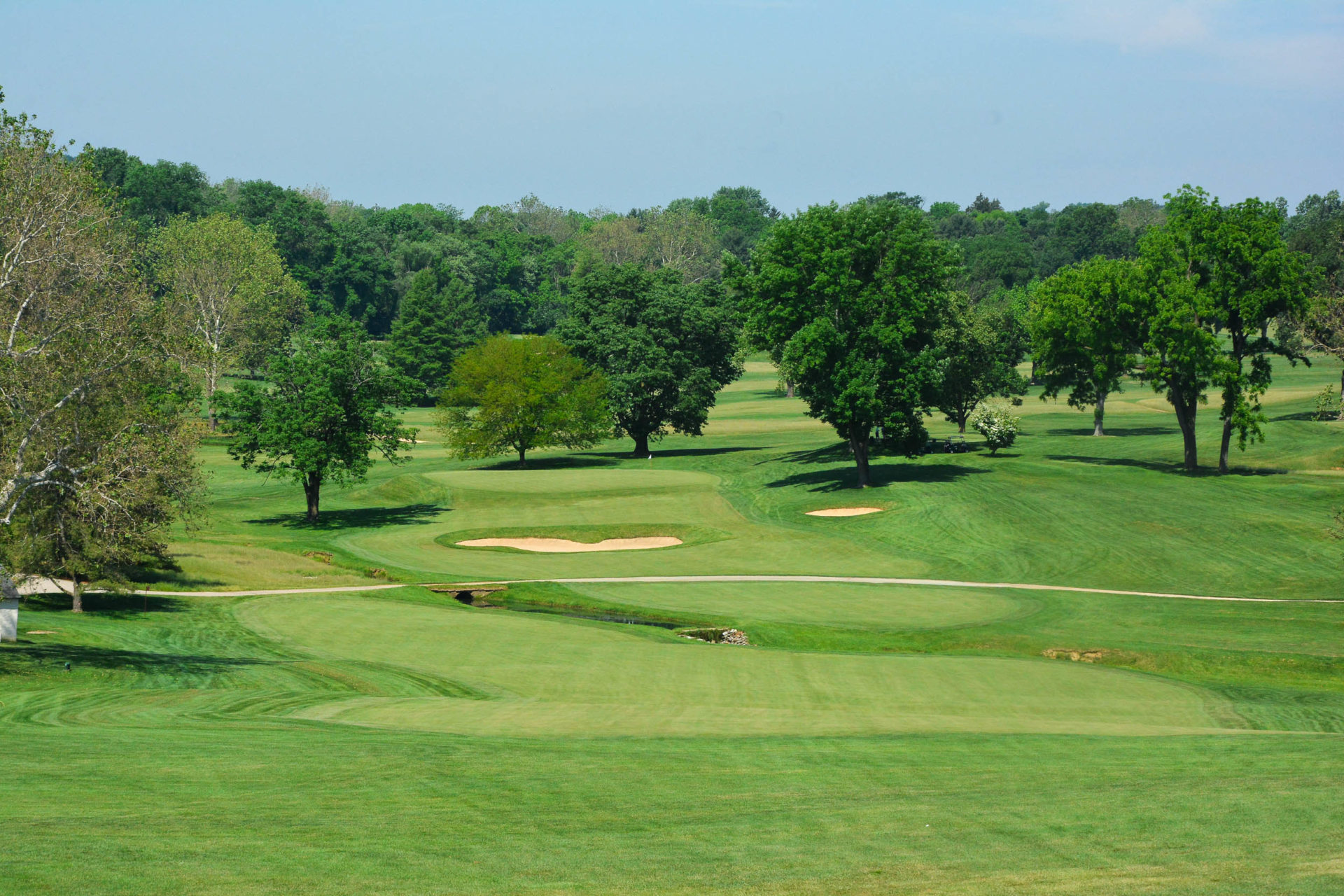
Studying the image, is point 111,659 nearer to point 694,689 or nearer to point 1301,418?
point 694,689

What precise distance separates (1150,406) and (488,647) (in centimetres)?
11593

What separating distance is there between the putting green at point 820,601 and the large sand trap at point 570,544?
12.8 meters

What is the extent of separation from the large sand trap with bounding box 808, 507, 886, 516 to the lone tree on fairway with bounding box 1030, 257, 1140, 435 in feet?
67.7

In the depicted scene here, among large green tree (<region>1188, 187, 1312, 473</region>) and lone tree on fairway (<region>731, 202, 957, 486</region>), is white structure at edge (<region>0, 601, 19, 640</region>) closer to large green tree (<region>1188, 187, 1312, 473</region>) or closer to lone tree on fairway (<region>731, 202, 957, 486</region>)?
lone tree on fairway (<region>731, 202, 957, 486</region>)

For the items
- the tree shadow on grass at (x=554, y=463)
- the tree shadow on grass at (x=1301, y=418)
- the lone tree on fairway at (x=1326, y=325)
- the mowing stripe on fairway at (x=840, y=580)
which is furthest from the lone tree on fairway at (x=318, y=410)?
the tree shadow on grass at (x=1301, y=418)

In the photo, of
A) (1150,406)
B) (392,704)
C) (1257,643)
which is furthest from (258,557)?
(1150,406)

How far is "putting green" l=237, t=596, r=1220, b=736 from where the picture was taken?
78.9 ft

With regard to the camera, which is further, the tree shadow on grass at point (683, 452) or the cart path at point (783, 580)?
the tree shadow on grass at point (683, 452)

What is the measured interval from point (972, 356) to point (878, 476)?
14819 millimetres

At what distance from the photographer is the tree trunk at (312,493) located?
224ft

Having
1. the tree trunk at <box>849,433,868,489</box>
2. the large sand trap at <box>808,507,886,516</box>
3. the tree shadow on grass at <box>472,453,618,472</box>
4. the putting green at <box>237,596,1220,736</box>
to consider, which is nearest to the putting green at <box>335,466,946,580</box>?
the large sand trap at <box>808,507,886,516</box>

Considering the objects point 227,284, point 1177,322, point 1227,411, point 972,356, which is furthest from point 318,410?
point 227,284

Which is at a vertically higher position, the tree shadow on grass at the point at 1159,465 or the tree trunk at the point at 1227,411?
the tree trunk at the point at 1227,411

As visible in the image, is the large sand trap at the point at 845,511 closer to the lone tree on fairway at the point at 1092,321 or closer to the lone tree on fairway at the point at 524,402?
the lone tree on fairway at the point at 1092,321
